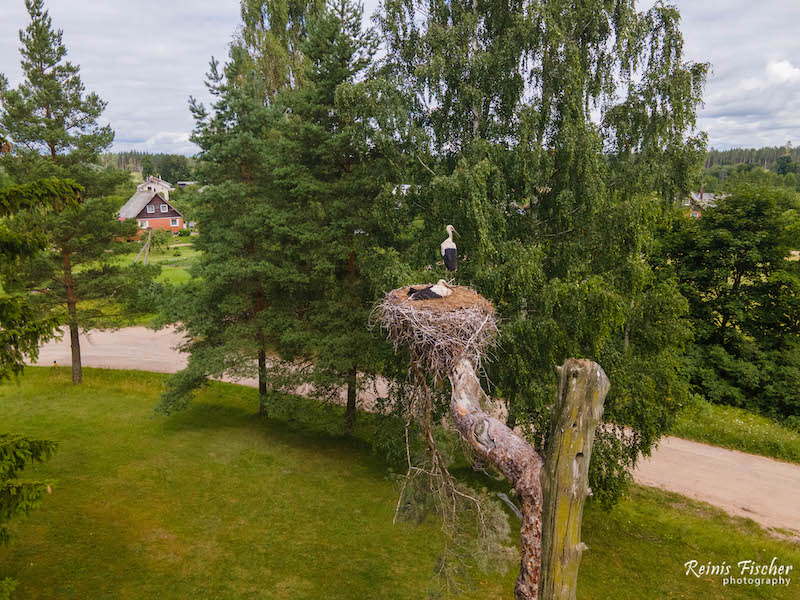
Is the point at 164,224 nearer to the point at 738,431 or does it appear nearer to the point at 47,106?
the point at 47,106

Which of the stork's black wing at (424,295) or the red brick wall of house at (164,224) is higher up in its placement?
the red brick wall of house at (164,224)

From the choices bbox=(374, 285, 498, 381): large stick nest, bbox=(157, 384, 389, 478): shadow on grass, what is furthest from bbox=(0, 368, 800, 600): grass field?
bbox=(374, 285, 498, 381): large stick nest

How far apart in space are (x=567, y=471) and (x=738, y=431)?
15548 millimetres

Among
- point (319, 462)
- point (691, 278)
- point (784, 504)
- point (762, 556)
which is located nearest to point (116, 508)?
point (319, 462)

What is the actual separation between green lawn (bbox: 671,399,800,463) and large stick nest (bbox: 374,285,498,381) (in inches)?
430

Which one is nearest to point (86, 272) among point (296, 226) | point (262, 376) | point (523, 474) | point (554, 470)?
point (262, 376)

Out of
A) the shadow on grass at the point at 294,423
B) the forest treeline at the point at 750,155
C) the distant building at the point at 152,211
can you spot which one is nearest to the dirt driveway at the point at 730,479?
the shadow on grass at the point at 294,423

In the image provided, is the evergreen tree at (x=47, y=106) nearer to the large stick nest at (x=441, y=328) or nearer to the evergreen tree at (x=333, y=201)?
the evergreen tree at (x=333, y=201)

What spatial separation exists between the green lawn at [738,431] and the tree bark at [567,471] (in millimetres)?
12633

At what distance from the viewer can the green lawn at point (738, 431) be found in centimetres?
1513

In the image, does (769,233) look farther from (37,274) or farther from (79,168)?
(37,274)

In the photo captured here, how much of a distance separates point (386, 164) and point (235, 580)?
364 inches

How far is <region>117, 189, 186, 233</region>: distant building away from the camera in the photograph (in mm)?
52322

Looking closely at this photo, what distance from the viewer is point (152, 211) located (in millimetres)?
53406
